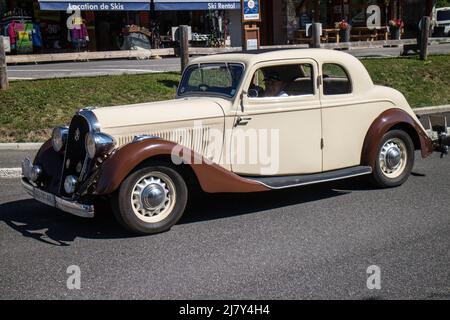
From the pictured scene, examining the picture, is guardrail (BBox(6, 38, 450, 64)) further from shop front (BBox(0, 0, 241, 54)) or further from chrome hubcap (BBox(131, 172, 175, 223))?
chrome hubcap (BBox(131, 172, 175, 223))

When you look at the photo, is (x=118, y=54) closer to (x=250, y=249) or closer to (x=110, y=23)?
(x=250, y=249)

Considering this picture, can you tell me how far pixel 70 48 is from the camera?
25.0m

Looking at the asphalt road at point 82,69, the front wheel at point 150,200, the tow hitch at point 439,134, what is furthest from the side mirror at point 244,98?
the asphalt road at point 82,69

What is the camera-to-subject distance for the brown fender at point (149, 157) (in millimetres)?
5055

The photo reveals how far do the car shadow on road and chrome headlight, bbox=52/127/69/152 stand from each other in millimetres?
717

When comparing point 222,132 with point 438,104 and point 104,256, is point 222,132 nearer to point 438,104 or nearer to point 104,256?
point 104,256

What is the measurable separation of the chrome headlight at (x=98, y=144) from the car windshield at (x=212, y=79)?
4.76 ft

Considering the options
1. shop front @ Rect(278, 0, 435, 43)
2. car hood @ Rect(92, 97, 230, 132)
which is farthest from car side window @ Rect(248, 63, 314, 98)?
shop front @ Rect(278, 0, 435, 43)

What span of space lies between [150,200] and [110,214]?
979 mm

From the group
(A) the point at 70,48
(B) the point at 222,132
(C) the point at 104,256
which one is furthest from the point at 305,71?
(A) the point at 70,48

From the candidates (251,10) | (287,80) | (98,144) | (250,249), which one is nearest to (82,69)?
(251,10)

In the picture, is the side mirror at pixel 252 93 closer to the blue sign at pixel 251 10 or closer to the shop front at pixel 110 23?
the blue sign at pixel 251 10

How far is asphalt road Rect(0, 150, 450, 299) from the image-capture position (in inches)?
163

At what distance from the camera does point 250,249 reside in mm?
4922
